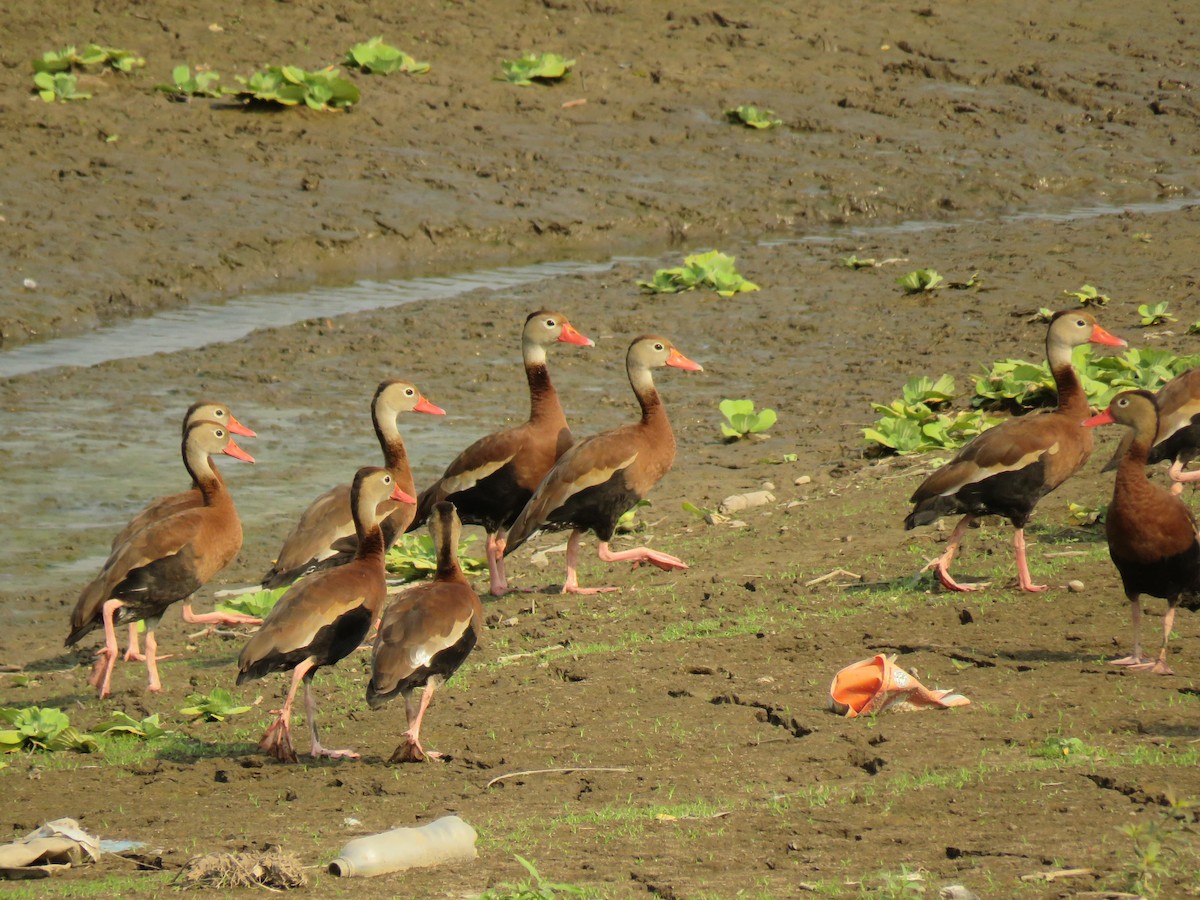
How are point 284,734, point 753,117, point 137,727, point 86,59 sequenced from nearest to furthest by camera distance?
1. point 284,734
2. point 137,727
3. point 86,59
4. point 753,117

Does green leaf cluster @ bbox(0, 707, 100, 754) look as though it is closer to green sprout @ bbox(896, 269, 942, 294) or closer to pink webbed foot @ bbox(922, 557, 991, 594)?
pink webbed foot @ bbox(922, 557, 991, 594)

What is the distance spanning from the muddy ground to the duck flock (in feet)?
1.12

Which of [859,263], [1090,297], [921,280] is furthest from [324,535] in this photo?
[859,263]

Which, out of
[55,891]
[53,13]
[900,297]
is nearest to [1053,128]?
[900,297]

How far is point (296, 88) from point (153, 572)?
496 inches

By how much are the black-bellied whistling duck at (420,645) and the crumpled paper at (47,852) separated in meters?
1.45

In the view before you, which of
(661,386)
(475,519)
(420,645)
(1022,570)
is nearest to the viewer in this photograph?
(420,645)

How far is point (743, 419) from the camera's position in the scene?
13.6 meters

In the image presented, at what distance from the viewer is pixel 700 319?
16.9 metres

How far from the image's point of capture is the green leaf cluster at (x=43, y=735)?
305 inches

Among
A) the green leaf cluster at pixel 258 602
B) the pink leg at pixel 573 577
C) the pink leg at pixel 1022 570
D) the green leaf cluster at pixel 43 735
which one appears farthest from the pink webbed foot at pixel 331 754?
the pink leg at pixel 1022 570

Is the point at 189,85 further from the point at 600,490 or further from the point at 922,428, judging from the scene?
the point at 600,490

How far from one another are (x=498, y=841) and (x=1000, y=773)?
1793 mm

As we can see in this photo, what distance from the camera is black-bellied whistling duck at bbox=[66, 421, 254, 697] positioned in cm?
894
